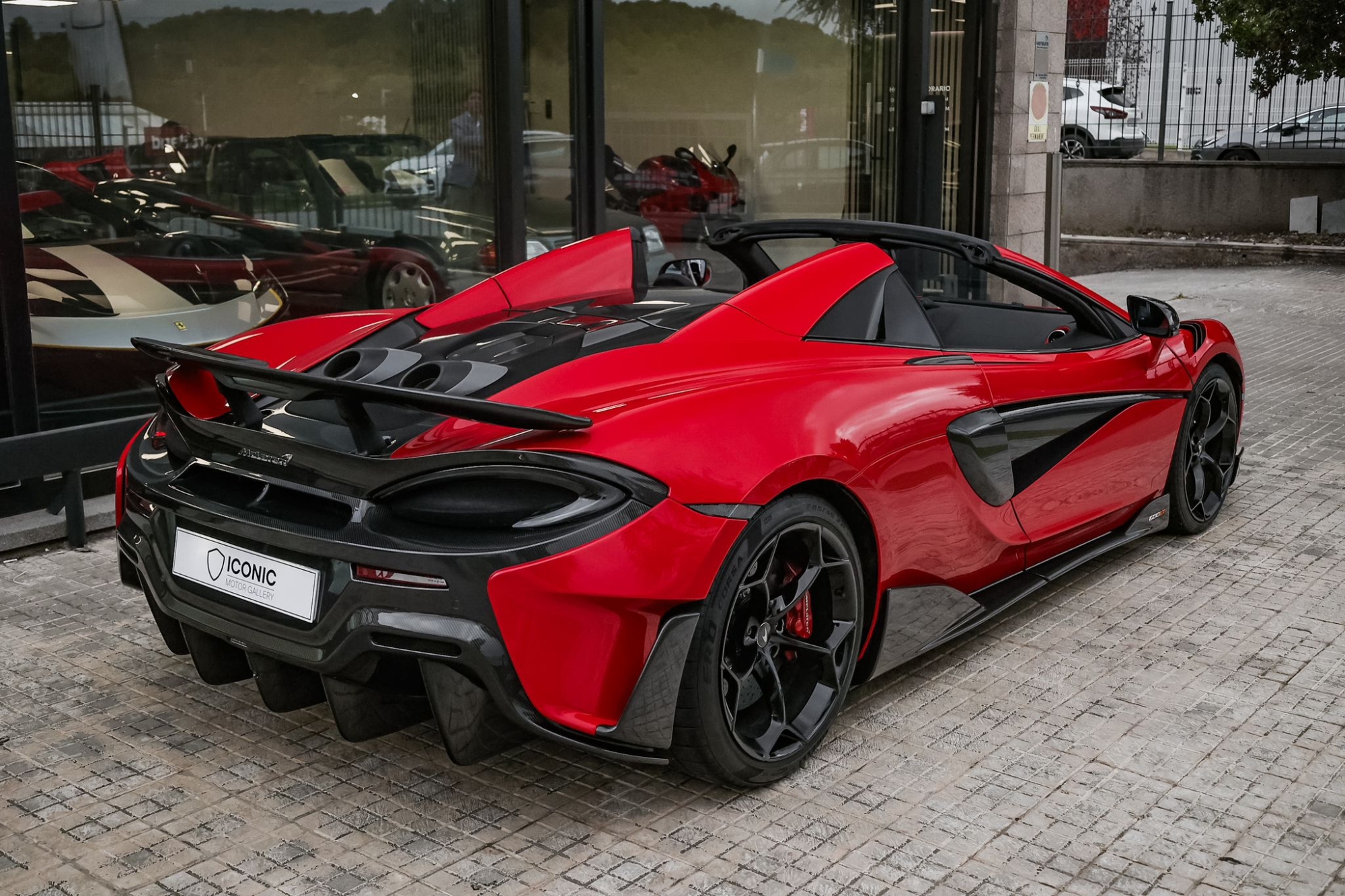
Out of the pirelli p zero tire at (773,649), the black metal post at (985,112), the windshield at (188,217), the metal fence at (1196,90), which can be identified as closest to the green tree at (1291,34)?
the metal fence at (1196,90)

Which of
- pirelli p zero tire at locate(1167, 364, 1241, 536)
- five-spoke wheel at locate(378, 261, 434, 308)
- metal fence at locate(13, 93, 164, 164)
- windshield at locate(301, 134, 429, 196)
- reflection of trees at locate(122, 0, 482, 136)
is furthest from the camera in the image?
five-spoke wheel at locate(378, 261, 434, 308)

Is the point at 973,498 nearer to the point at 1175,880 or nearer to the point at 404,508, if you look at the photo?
the point at 1175,880

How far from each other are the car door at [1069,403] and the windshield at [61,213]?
3.60m

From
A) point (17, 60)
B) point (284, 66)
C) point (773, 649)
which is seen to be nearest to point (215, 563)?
point (773, 649)

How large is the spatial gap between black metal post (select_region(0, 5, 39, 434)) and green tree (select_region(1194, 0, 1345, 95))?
15968 millimetres

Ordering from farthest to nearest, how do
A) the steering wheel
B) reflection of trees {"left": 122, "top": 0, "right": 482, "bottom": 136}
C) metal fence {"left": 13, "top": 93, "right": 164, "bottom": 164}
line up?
the steering wheel → reflection of trees {"left": 122, "top": 0, "right": 482, "bottom": 136} → metal fence {"left": 13, "top": 93, "right": 164, "bottom": 164}

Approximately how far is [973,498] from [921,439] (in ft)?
1.15

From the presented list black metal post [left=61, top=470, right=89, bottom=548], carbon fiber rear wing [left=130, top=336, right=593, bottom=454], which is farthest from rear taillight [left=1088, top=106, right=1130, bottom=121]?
carbon fiber rear wing [left=130, top=336, right=593, bottom=454]

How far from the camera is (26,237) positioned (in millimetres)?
5824

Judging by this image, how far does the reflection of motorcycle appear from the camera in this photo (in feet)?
27.9

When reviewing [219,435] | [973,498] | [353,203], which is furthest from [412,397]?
[353,203]

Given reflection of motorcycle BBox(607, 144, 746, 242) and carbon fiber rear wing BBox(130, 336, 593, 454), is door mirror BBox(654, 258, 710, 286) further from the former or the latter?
reflection of motorcycle BBox(607, 144, 746, 242)

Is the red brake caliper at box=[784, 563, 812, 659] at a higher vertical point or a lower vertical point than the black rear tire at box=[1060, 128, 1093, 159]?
lower

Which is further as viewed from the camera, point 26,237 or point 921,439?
point 26,237
